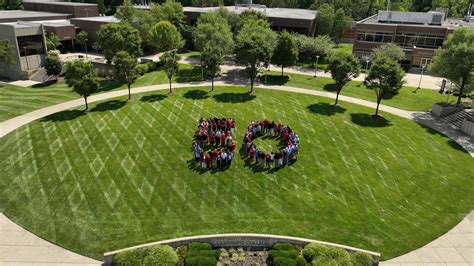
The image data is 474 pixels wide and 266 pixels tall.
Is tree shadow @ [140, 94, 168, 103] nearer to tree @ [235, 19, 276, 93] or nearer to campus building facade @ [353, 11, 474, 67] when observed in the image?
tree @ [235, 19, 276, 93]

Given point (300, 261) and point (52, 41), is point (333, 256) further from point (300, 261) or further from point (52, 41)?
point (52, 41)

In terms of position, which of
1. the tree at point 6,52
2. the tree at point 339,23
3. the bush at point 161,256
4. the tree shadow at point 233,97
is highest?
the tree at point 339,23

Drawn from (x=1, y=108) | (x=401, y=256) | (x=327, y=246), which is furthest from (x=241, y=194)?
(x=1, y=108)

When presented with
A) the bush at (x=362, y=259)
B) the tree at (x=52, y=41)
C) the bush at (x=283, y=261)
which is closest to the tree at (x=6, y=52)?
the tree at (x=52, y=41)

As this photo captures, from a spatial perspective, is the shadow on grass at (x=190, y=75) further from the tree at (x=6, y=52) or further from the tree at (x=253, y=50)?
the tree at (x=6, y=52)

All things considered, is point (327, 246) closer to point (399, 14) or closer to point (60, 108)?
point (60, 108)

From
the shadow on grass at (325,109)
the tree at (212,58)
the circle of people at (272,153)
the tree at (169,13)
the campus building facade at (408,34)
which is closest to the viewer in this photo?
the circle of people at (272,153)

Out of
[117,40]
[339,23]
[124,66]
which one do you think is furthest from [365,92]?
[117,40]
